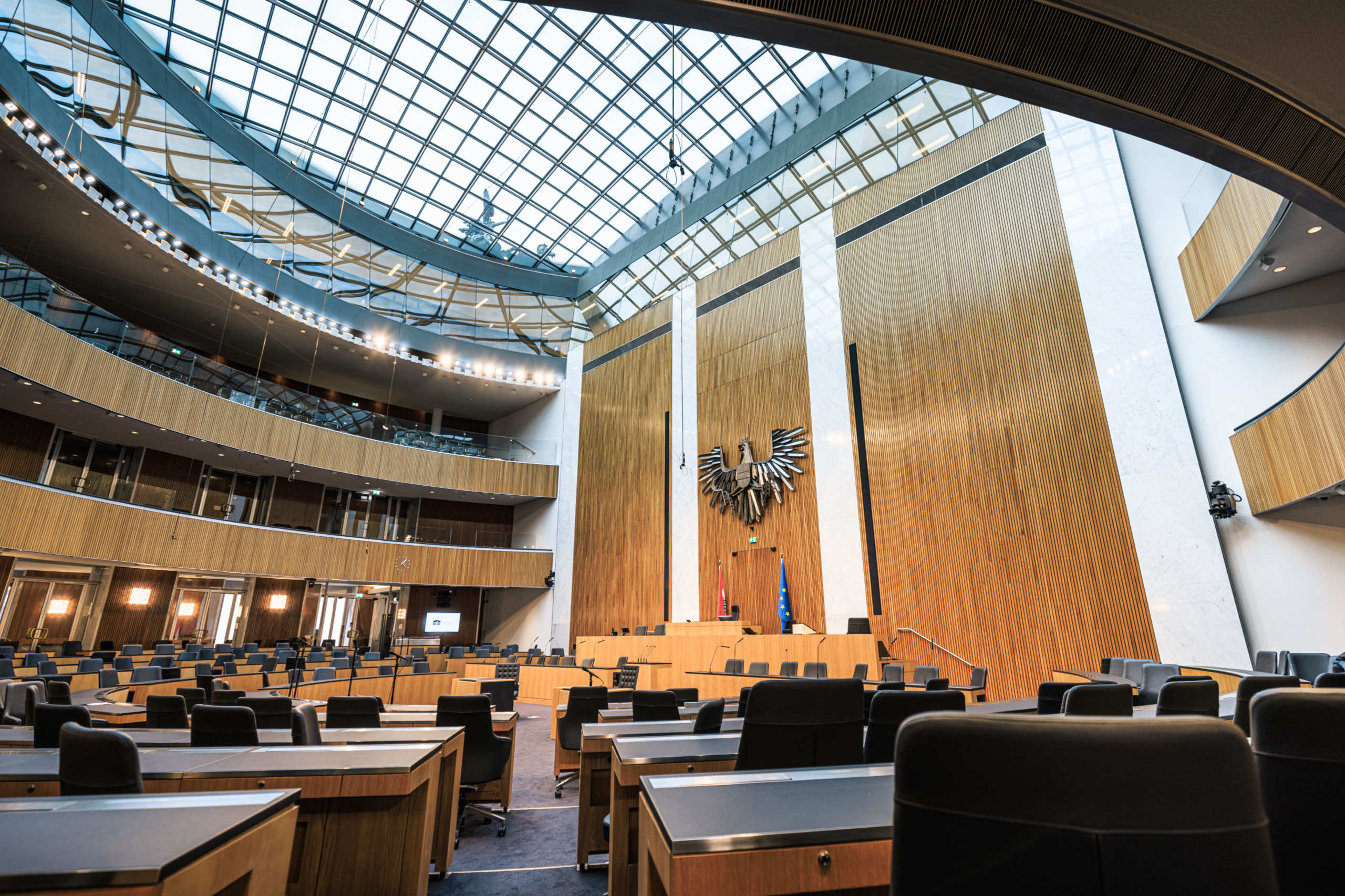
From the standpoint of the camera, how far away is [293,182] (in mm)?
16828

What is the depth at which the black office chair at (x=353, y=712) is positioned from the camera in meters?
4.03

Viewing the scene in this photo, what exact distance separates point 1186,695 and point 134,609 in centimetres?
1961

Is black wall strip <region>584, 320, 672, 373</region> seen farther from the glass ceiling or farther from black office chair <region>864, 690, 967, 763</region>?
black office chair <region>864, 690, 967, 763</region>

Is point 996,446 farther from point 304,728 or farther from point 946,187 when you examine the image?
point 304,728

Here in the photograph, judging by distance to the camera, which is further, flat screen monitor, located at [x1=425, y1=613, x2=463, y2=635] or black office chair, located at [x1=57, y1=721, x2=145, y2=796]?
flat screen monitor, located at [x1=425, y1=613, x2=463, y2=635]

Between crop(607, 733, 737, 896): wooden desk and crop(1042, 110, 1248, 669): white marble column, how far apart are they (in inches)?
326

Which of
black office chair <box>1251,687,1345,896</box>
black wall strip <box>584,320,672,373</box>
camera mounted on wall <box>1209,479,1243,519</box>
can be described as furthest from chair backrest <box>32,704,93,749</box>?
black wall strip <box>584,320,672,373</box>

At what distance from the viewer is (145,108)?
13188 millimetres

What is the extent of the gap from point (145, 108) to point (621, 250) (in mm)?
11903

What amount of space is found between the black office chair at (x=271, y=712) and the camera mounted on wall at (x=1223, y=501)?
10317mm

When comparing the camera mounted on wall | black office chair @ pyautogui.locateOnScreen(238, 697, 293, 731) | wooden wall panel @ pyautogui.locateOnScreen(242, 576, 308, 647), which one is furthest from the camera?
wooden wall panel @ pyautogui.locateOnScreen(242, 576, 308, 647)

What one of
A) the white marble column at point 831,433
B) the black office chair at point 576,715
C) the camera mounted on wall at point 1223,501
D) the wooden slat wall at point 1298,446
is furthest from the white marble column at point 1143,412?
the black office chair at point 576,715

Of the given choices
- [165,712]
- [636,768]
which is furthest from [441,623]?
[636,768]

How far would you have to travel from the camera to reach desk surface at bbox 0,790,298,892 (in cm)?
112
